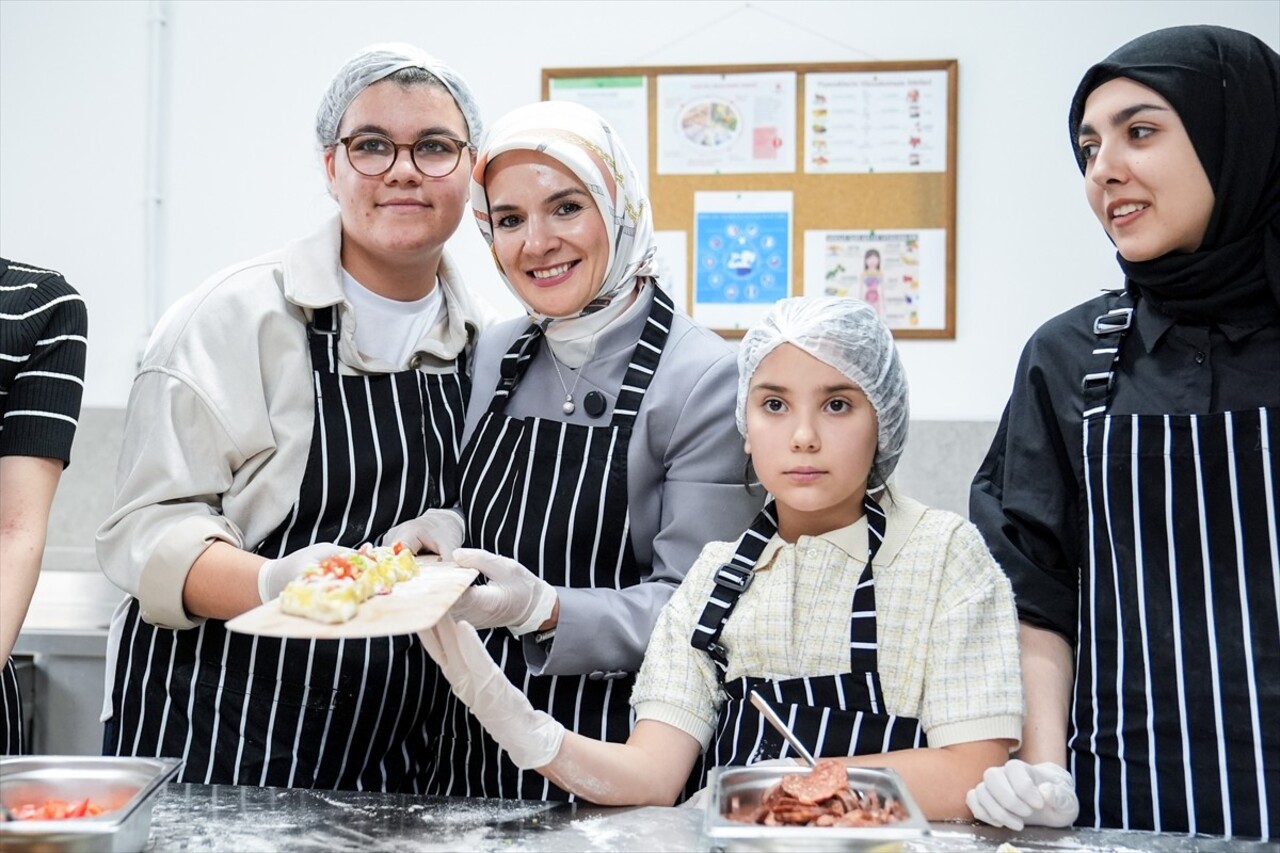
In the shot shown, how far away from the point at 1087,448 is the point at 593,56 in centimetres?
230

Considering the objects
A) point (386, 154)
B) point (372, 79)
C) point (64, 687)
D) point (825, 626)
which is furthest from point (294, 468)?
point (64, 687)

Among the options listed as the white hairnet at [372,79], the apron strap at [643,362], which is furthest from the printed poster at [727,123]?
the apron strap at [643,362]

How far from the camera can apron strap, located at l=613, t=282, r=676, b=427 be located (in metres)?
2.00

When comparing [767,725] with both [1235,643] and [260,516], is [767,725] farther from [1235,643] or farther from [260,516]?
[260,516]

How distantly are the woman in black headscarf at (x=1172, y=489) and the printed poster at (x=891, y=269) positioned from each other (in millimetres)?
1616

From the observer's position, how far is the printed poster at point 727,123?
3494 millimetres

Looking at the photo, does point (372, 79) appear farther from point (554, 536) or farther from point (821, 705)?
point (821, 705)

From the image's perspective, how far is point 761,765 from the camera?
150 cm

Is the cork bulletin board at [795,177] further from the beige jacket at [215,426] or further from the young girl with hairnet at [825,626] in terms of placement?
the young girl with hairnet at [825,626]

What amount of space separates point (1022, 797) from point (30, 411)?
1615mm

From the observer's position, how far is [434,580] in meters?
1.60

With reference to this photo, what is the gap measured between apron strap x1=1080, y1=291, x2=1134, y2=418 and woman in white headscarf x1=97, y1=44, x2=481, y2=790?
43.1 inches

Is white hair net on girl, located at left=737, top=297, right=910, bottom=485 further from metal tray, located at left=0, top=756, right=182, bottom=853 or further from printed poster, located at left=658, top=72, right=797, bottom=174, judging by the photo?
printed poster, located at left=658, top=72, right=797, bottom=174

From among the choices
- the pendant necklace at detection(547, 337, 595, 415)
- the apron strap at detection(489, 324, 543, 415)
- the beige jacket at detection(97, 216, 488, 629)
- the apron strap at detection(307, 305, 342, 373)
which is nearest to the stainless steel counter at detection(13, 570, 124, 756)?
the beige jacket at detection(97, 216, 488, 629)
